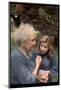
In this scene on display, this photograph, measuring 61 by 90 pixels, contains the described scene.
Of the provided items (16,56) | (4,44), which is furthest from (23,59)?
(4,44)

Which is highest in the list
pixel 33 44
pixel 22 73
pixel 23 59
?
pixel 33 44

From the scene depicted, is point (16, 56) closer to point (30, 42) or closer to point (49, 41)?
point (30, 42)

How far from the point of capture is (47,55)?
220cm

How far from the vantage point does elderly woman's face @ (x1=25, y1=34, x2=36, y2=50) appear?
84.7 inches

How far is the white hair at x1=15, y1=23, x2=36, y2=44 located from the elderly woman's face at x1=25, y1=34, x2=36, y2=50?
0.03 metres

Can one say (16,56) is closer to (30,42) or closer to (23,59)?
(23,59)

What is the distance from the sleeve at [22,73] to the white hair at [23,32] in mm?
169

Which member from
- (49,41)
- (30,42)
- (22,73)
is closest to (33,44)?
(30,42)

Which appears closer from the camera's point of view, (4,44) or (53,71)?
(4,44)

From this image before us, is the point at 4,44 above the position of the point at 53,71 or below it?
above

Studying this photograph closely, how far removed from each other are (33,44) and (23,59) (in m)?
0.15

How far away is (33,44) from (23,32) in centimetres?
13

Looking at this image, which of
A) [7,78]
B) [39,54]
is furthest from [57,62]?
[7,78]

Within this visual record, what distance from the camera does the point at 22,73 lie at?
2135mm
